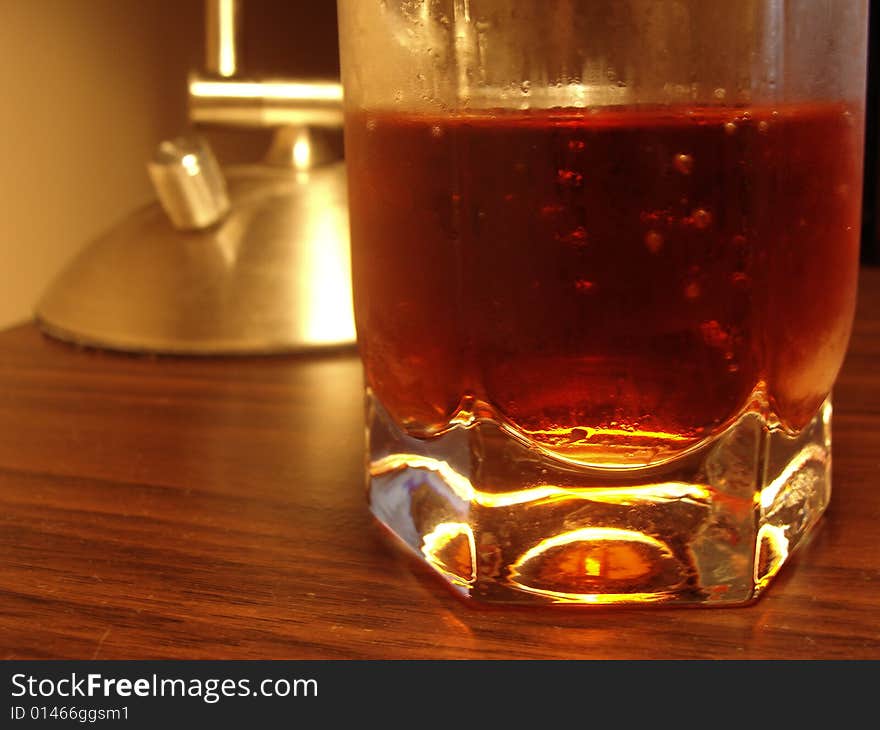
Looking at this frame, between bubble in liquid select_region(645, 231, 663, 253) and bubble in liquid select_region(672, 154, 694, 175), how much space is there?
0.05ft

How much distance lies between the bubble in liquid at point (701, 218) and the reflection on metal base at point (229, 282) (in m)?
0.34

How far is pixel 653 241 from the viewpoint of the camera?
0.87 ft

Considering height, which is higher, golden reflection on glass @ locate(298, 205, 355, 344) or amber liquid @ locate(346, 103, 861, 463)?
amber liquid @ locate(346, 103, 861, 463)

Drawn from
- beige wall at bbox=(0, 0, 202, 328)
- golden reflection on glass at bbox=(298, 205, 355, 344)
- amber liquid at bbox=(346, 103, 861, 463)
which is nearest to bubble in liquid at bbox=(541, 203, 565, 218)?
Answer: amber liquid at bbox=(346, 103, 861, 463)

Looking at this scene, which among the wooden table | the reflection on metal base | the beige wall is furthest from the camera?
the beige wall

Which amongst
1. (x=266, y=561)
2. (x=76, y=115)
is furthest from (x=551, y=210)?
(x=76, y=115)

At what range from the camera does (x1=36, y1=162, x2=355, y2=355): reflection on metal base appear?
0.59m

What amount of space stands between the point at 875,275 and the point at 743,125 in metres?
0.62

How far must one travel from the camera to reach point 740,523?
28cm

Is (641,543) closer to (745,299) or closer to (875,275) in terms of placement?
(745,299)

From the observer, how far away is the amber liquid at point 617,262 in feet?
0.86

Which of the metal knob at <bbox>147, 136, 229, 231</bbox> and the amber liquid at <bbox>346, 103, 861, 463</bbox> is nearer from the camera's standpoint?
the amber liquid at <bbox>346, 103, 861, 463</bbox>

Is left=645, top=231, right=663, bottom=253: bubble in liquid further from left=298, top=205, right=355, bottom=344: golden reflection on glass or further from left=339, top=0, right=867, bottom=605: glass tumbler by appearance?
left=298, top=205, right=355, bottom=344: golden reflection on glass

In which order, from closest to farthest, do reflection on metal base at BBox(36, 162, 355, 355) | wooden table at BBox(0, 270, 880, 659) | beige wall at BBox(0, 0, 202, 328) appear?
wooden table at BBox(0, 270, 880, 659) → reflection on metal base at BBox(36, 162, 355, 355) → beige wall at BBox(0, 0, 202, 328)
